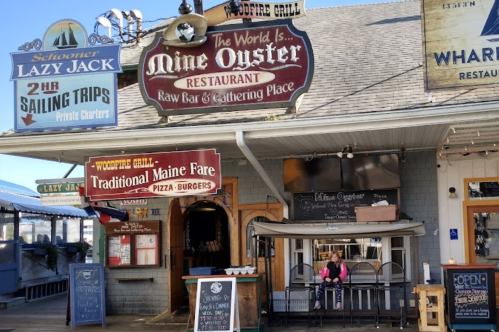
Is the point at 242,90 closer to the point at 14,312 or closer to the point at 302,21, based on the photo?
the point at 302,21

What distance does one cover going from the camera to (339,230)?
11.7 m

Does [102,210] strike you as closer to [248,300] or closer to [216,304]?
[216,304]

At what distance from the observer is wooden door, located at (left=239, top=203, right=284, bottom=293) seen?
13.4 metres

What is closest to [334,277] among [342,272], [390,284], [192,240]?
[342,272]

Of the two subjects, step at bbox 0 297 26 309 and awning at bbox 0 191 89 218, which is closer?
step at bbox 0 297 26 309

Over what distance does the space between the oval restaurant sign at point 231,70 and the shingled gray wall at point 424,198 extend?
3162 mm

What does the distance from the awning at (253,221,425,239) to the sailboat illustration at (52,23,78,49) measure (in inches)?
193

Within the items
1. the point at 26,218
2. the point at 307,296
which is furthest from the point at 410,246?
the point at 26,218

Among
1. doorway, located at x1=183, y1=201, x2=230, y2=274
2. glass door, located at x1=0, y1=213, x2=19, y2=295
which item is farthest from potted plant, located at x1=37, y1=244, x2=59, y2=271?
doorway, located at x1=183, y1=201, x2=230, y2=274

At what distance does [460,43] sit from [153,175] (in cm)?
562

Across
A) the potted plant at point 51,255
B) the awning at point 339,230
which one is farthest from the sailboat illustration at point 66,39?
the potted plant at point 51,255

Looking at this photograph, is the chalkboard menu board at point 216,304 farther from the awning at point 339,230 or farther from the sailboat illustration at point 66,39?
the sailboat illustration at point 66,39

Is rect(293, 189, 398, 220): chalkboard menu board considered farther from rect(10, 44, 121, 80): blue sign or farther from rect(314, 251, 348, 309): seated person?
rect(10, 44, 121, 80): blue sign

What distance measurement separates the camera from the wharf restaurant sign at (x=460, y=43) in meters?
10.1
